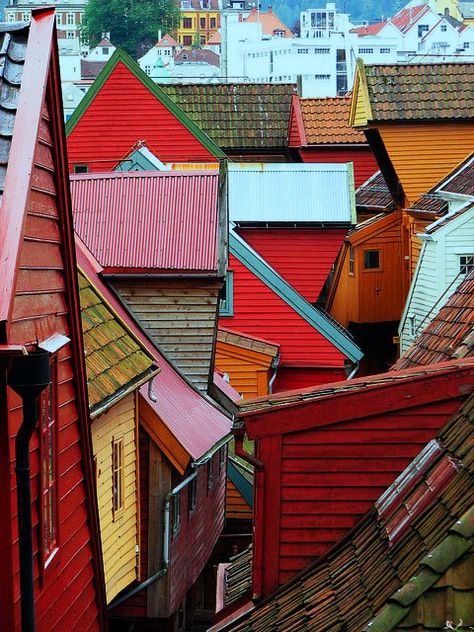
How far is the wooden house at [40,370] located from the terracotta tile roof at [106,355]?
2381 mm

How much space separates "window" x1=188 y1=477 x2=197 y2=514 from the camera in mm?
20259

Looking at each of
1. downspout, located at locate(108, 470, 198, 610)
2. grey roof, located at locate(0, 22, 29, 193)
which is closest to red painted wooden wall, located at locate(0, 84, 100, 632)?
grey roof, located at locate(0, 22, 29, 193)

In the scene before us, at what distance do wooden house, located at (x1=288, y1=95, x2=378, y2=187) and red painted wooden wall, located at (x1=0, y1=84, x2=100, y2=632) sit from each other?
33.8 m

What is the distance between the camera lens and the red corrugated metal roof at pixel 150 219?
21938 mm

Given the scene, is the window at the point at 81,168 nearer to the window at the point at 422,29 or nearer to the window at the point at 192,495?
the window at the point at 192,495

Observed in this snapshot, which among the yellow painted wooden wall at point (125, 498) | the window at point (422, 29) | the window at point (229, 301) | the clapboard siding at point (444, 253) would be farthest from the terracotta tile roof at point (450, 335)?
the window at point (422, 29)

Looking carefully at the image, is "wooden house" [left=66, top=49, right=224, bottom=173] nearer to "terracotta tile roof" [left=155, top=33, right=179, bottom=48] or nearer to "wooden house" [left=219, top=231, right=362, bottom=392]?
"wooden house" [left=219, top=231, right=362, bottom=392]

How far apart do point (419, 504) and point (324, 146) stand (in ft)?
118

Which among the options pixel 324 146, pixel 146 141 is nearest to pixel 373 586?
pixel 146 141

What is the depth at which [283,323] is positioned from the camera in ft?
108

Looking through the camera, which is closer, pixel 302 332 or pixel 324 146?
pixel 302 332

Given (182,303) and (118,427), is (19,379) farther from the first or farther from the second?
(182,303)

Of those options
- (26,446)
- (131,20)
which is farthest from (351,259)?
(131,20)

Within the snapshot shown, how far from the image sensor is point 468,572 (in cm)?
789
